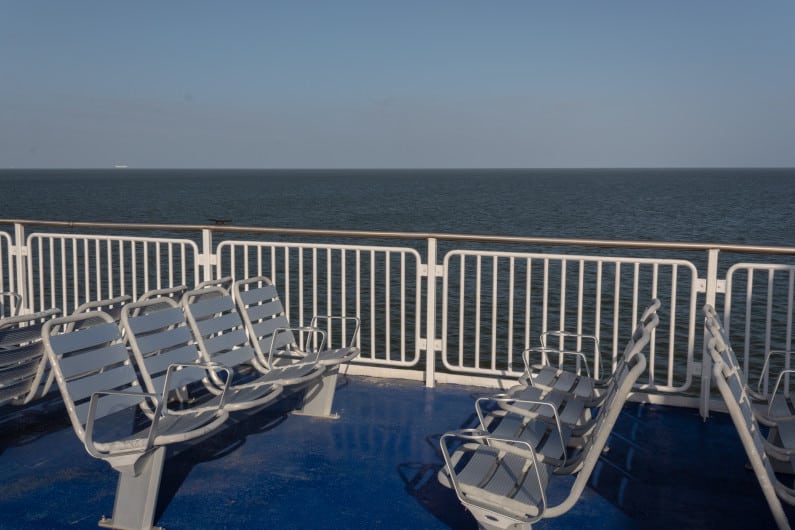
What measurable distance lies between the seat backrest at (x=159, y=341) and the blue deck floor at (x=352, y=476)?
578mm

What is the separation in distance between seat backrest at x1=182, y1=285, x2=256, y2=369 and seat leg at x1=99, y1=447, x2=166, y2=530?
1094 mm

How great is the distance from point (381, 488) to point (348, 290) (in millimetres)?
17066

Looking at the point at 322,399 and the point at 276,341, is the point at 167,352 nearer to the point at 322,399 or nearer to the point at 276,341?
the point at 276,341

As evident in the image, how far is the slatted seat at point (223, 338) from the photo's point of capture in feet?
16.9

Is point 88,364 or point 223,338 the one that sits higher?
point 88,364

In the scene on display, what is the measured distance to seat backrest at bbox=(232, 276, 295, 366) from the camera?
5690 millimetres

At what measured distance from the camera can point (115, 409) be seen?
14.0 ft

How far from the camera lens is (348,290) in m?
21.7

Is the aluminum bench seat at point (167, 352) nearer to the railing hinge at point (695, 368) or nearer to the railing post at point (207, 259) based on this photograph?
the railing post at point (207, 259)

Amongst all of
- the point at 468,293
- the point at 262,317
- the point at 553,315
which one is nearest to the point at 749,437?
the point at 262,317

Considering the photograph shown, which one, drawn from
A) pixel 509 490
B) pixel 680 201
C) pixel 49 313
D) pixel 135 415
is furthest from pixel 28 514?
pixel 680 201

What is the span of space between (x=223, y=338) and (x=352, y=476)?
1.23 m

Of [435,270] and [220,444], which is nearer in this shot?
[220,444]

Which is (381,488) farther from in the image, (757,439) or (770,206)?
(770,206)
